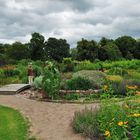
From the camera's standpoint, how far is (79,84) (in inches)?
561

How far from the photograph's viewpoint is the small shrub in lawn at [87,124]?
7.01m

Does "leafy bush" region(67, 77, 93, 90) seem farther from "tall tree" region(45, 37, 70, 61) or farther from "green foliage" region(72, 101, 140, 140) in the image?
"tall tree" region(45, 37, 70, 61)

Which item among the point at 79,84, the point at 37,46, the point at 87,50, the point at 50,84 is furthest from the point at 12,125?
the point at 37,46

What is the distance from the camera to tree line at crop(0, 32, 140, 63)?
40.1 metres

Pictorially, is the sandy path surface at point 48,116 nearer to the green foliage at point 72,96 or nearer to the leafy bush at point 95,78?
the green foliage at point 72,96

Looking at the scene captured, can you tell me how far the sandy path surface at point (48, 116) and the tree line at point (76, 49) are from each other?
21813 mm

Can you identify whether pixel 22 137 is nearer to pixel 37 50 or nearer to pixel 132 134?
pixel 132 134

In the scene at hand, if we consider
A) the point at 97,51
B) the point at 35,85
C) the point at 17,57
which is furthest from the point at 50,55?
the point at 35,85

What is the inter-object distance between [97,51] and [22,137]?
32.9 metres

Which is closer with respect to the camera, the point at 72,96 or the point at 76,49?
the point at 72,96

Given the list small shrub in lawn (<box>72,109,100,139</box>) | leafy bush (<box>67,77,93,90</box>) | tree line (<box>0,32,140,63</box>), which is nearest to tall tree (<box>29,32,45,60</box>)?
tree line (<box>0,32,140,63</box>)

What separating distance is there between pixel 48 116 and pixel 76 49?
34101 millimetres

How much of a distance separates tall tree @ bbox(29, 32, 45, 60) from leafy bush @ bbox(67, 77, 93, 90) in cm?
2784

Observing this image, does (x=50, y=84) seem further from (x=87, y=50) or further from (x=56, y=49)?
(x=56, y=49)
